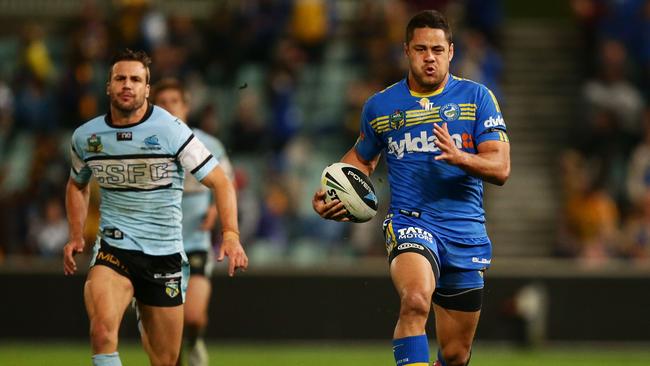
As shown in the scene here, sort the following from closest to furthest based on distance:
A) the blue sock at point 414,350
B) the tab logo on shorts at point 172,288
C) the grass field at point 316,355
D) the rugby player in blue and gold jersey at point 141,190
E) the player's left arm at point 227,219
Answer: the blue sock at point 414,350 < the player's left arm at point 227,219 < the rugby player in blue and gold jersey at point 141,190 < the tab logo on shorts at point 172,288 < the grass field at point 316,355

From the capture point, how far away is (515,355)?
48.6ft

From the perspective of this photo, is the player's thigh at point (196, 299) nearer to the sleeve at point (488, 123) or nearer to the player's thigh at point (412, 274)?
the player's thigh at point (412, 274)

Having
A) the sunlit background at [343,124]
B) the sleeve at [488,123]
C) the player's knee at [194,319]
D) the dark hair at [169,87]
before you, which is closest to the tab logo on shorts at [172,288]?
the sleeve at [488,123]

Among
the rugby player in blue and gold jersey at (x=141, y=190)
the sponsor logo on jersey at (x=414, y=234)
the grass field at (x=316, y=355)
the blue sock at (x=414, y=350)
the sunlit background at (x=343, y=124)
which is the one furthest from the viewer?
the sunlit background at (x=343, y=124)

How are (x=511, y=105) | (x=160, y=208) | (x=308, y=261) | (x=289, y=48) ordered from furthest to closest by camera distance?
1. (x=511, y=105)
2. (x=289, y=48)
3. (x=308, y=261)
4. (x=160, y=208)

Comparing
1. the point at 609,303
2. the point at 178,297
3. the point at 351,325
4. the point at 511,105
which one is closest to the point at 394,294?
the point at 351,325

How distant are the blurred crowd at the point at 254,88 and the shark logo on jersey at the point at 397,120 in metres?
8.22

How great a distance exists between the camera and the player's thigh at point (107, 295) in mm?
7895

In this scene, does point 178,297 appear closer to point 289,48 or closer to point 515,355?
point 515,355

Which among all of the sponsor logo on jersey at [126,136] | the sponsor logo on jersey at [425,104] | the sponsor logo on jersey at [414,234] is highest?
the sponsor logo on jersey at [425,104]

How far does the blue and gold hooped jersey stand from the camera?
8047mm

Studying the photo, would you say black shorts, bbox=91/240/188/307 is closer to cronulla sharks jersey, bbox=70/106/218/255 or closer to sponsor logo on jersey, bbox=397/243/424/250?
cronulla sharks jersey, bbox=70/106/218/255

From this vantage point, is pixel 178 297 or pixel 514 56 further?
pixel 514 56

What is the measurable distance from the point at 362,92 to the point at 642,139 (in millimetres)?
3714
